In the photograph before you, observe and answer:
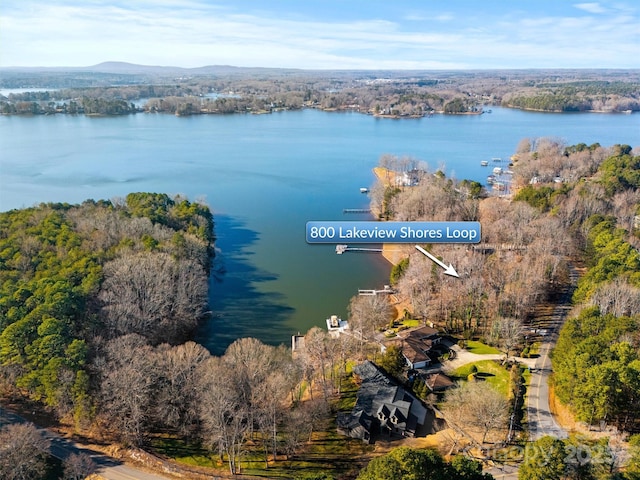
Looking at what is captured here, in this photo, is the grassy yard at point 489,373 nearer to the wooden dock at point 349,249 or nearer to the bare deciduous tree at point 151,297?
the bare deciduous tree at point 151,297

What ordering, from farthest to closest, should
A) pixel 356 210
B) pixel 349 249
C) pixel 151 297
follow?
1. pixel 356 210
2. pixel 349 249
3. pixel 151 297

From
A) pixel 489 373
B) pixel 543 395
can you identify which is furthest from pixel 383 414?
pixel 543 395

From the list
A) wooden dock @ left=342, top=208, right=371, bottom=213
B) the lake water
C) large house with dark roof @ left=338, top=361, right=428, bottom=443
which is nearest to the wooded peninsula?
large house with dark roof @ left=338, top=361, right=428, bottom=443

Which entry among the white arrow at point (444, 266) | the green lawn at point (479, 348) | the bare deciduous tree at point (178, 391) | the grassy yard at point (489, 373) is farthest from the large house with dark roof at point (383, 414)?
the white arrow at point (444, 266)

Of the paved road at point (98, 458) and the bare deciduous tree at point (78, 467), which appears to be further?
the paved road at point (98, 458)

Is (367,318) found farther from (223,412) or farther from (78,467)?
(78,467)
